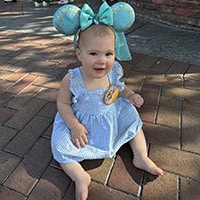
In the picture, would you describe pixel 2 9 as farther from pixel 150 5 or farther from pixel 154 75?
pixel 154 75

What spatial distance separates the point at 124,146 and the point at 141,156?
7.0 inches

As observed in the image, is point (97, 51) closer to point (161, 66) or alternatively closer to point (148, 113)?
point (148, 113)

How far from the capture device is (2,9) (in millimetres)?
5375

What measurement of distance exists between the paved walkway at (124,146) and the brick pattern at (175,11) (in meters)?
0.21

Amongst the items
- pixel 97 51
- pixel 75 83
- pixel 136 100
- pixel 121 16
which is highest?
pixel 121 16

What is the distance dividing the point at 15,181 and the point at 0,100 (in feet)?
3.13

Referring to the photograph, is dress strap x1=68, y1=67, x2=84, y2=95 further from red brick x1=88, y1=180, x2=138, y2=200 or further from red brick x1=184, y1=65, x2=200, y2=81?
red brick x1=184, y1=65, x2=200, y2=81

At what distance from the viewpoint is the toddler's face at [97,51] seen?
1.34 meters

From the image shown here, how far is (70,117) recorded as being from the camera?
1524 mm

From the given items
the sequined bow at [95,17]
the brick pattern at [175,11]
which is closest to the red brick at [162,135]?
the sequined bow at [95,17]

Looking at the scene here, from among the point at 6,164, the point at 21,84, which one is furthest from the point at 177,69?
the point at 6,164

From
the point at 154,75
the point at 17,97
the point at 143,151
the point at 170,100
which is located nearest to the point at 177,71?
the point at 154,75

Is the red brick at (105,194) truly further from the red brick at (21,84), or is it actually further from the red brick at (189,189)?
the red brick at (21,84)

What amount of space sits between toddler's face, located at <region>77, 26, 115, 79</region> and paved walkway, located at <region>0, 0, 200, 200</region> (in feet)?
1.92
